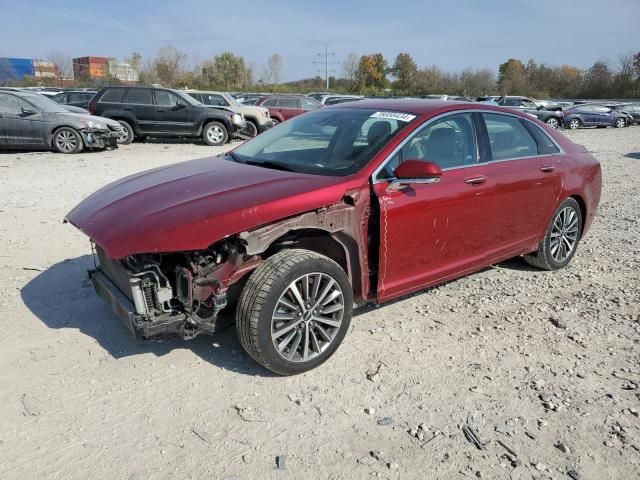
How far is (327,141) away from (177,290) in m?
1.75

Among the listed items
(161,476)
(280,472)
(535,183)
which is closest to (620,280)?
(535,183)

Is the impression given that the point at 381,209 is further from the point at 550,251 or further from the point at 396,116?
the point at 550,251

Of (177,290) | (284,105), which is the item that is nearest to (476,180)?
(177,290)

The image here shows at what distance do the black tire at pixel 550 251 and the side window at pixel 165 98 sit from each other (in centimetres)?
1325

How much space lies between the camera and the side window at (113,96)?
15359mm

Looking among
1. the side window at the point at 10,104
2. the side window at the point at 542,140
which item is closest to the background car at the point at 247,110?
the side window at the point at 10,104

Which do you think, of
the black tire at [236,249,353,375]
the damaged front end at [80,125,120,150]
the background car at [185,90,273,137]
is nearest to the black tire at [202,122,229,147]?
the background car at [185,90,273,137]

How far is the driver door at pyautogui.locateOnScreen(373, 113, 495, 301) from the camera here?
3527 millimetres

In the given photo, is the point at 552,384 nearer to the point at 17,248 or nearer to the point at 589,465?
the point at 589,465

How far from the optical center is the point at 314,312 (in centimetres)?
327

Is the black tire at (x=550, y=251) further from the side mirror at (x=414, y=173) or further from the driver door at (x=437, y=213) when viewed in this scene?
the side mirror at (x=414, y=173)

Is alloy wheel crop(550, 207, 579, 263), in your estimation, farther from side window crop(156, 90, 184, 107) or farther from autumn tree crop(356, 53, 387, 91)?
autumn tree crop(356, 53, 387, 91)

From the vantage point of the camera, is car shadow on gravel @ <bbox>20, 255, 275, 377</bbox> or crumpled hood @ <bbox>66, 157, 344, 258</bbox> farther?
car shadow on gravel @ <bbox>20, 255, 275, 377</bbox>

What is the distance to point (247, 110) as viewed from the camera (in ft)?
59.1
